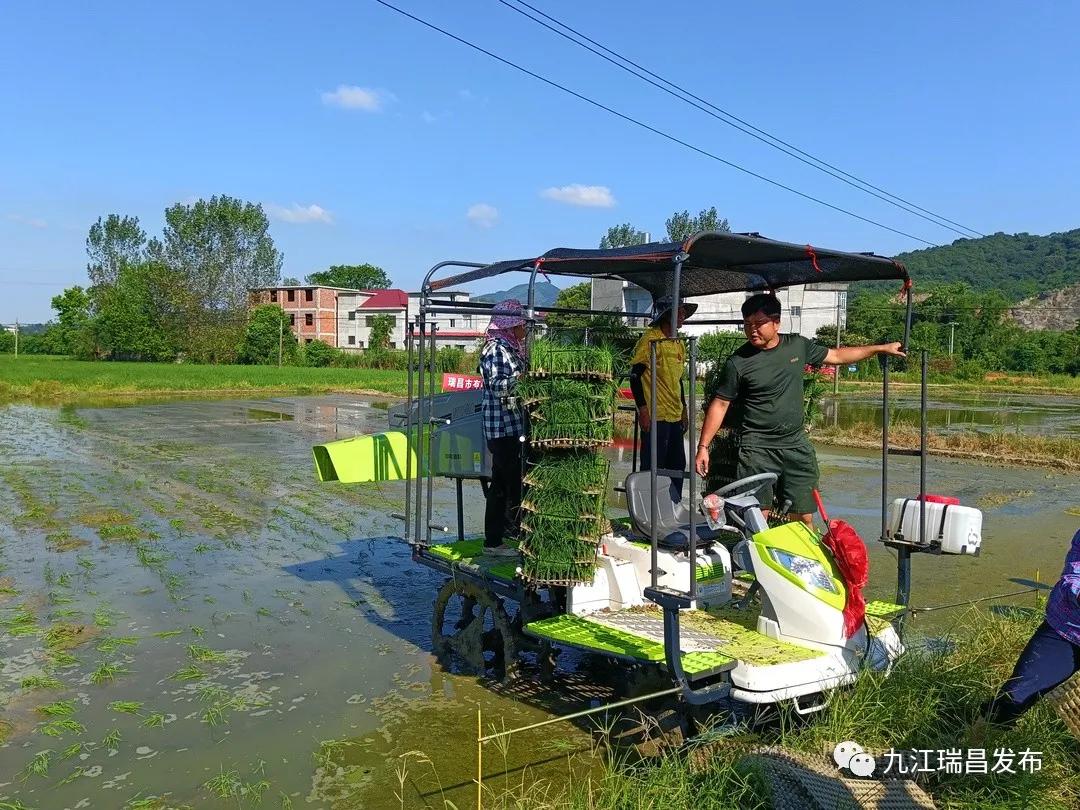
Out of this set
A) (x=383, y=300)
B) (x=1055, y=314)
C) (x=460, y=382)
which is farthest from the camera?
(x=1055, y=314)

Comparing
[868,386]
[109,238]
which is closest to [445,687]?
[868,386]

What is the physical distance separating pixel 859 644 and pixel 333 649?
151 inches

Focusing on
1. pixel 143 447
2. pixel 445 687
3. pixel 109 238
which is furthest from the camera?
pixel 109 238

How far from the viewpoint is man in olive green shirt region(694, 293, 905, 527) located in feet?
17.4

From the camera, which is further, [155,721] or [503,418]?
[503,418]

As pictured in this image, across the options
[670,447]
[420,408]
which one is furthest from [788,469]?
[420,408]

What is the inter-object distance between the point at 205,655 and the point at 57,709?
1103 mm

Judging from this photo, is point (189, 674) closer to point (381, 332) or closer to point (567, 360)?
point (567, 360)

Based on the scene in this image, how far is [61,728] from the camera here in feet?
16.2

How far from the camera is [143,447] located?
17.5 meters

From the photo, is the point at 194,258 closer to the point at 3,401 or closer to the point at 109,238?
the point at 109,238

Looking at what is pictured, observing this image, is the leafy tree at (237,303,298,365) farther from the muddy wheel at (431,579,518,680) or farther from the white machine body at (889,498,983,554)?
the white machine body at (889,498,983,554)

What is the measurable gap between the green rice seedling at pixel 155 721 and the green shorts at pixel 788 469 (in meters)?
3.85

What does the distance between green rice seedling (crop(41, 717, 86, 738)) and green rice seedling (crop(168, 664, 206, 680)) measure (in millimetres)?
771
